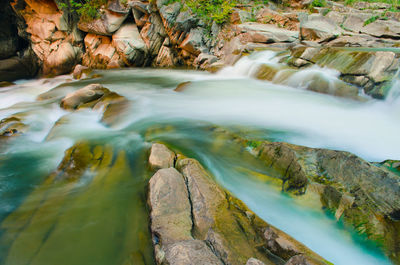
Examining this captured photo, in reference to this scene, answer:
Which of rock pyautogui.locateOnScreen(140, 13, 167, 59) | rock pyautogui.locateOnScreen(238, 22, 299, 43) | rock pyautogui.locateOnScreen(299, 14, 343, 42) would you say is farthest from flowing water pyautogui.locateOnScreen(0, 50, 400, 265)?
rock pyautogui.locateOnScreen(140, 13, 167, 59)

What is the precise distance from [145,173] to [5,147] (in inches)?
120

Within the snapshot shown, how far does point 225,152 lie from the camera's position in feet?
11.3

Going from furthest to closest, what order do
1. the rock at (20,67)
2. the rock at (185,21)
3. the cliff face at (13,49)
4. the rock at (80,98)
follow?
the cliff face at (13,49)
the rock at (20,67)
the rock at (185,21)
the rock at (80,98)

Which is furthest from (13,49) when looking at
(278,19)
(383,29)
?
(383,29)

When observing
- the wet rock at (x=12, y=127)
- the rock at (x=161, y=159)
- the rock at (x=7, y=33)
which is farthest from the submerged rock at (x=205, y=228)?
the rock at (x=7, y=33)

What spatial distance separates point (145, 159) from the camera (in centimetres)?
331

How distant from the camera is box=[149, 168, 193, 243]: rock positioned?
191 centimetres

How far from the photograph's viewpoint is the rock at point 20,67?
13938 millimetres

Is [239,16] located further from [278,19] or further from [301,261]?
[301,261]

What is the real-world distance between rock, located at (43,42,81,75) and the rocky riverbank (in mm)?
60

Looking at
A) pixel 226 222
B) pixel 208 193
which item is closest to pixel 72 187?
pixel 208 193

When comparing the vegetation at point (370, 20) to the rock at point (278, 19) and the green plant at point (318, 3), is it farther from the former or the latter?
the green plant at point (318, 3)

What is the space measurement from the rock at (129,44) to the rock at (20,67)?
6.56 metres

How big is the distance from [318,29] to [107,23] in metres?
12.7
